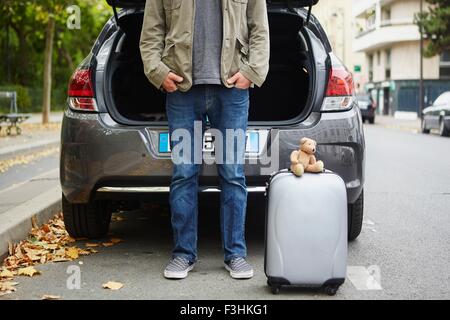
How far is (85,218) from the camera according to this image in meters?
5.08

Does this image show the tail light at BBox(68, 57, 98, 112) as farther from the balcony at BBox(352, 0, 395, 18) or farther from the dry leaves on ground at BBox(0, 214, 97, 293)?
the balcony at BBox(352, 0, 395, 18)

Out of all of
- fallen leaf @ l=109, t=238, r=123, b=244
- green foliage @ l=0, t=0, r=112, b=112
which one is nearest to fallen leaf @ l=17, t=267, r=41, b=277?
fallen leaf @ l=109, t=238, r=123, b=244

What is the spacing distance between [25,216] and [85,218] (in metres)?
0.59

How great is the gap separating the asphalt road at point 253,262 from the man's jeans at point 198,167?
23 cm

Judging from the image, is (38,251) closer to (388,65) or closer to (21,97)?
(21,97)

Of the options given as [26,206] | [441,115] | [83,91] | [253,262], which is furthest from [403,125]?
[83,91]

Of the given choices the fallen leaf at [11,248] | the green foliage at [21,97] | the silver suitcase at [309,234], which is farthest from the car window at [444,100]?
the green foliage at [21,97]

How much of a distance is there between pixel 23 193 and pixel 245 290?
374 centimetres

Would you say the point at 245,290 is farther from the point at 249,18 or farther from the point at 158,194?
the point at 249,18

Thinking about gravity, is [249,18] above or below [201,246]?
above

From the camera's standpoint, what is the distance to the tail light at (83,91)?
4707mm

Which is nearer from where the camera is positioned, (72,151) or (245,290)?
(245,290)

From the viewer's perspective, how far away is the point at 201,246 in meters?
5.07
